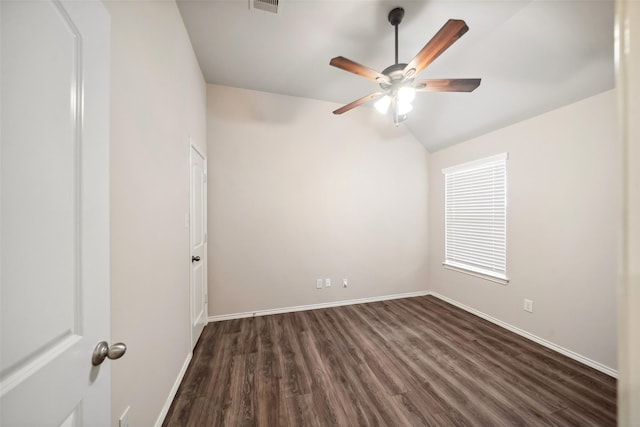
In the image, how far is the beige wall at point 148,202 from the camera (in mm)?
987

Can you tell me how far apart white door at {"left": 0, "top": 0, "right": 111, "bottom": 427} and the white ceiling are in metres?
1.66

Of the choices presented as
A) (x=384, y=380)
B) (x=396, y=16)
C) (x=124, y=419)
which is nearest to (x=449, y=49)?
→ (x=396, y=16)

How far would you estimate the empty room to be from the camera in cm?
47

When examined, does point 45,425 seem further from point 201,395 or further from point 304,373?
point 304,373

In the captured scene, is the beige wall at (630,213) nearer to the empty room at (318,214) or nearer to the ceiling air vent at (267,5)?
the empty room at (318,214)

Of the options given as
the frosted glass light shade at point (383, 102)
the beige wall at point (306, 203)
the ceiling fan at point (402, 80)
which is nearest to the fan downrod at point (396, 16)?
the ceiling fan at point (402, 80)

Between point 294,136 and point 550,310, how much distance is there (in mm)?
3425

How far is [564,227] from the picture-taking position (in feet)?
6.89

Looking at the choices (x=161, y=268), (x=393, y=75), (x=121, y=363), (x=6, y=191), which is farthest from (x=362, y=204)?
(x=6, y=191)

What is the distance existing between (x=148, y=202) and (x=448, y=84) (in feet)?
7.09

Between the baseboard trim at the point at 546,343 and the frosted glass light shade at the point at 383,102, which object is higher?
the frosted glass light shade at the point at 383,102

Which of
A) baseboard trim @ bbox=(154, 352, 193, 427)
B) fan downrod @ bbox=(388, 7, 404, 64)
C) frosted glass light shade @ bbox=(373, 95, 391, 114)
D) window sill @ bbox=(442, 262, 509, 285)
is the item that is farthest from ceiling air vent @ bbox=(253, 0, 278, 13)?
window sill @ bbox=(442, 262, 509, 285)

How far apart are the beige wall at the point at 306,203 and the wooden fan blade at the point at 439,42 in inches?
68.0

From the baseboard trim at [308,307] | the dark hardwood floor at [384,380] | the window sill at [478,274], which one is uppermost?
the window sill at [478,274]
